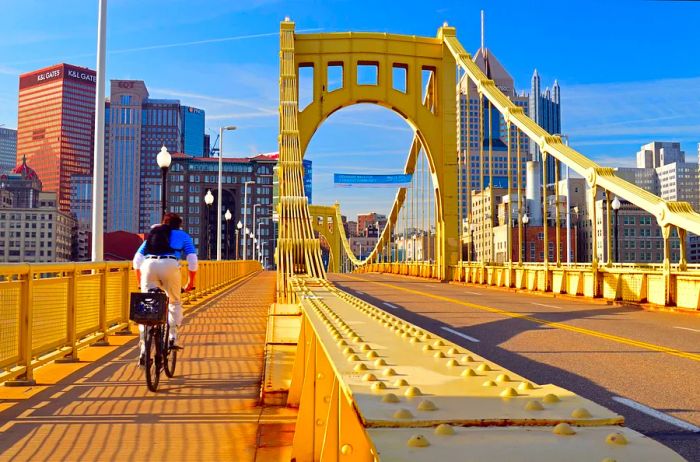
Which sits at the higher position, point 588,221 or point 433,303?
point 588,221

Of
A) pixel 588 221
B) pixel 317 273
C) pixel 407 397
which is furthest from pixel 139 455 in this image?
pixel 588 221

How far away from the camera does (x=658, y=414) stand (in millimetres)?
6023

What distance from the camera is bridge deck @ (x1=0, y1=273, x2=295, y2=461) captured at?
5.07 meters

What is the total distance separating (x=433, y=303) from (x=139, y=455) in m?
15.7

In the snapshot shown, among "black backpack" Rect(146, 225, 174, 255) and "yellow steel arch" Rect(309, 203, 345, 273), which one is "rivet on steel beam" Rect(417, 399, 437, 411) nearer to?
"black backpack" Rect(146, 225, 174, 255)

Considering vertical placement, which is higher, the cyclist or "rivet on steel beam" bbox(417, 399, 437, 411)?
the cyclist

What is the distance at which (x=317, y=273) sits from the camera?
17672mm

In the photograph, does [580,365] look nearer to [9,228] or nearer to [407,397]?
[407,397]

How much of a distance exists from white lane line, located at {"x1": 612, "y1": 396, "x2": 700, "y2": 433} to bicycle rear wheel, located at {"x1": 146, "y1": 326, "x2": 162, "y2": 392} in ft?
15.2

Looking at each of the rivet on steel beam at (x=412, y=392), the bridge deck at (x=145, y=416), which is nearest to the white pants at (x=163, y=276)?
the bridge deck at (x=145, y=416)

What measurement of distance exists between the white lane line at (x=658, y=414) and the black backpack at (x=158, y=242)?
16.5 ft

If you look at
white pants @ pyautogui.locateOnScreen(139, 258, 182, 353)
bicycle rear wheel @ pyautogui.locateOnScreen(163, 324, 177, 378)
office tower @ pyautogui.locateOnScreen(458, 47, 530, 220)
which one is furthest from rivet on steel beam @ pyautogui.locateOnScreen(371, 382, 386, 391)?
office tower @ pyautogui.locateOnScreen(458, 47, 530, 220)

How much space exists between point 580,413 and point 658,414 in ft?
14.3

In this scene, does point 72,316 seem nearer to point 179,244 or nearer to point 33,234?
point 179,244
